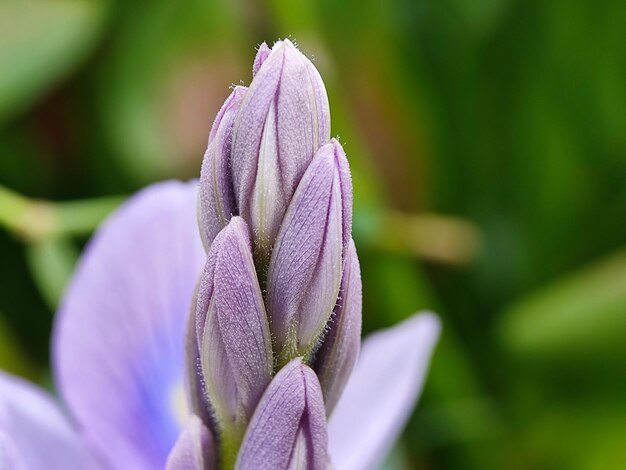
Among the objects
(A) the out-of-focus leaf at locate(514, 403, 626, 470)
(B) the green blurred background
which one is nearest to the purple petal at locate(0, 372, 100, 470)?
(B) the green blurred background

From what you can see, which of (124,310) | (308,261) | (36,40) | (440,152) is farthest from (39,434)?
(440,152)

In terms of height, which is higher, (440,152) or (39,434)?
(440,152)

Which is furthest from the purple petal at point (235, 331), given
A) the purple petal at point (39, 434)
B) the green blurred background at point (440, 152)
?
the green blurred background at point (440, 152)

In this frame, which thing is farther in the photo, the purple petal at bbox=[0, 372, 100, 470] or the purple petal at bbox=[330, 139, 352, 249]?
the purple petal at bbox=[0, 372, 100, 470]

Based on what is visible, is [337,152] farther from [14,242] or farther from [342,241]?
[14,242]

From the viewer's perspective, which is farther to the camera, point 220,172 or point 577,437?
point 577,437

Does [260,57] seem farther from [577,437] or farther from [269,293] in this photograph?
[577,437]

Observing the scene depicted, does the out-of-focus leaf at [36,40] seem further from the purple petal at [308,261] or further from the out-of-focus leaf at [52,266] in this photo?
the purple petal at [308,261]

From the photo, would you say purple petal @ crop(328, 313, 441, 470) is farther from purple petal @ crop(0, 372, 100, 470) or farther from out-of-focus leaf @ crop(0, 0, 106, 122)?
out-of-focus leaf @ crop(0, 0, 106, 122)
